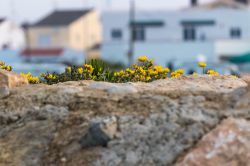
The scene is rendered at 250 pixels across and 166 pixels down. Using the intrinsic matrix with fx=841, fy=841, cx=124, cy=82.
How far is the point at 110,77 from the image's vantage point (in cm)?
903

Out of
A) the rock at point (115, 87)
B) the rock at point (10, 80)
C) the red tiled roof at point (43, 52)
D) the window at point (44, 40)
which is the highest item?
the rock at point (10, 80)

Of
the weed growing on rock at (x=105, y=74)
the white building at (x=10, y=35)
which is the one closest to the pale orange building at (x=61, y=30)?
the white building at (x=10, y=35)

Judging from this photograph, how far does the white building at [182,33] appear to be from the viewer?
2431 inches

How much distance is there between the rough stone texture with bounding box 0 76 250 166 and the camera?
6.12 m

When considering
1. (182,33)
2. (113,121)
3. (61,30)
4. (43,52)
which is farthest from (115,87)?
(61,30)

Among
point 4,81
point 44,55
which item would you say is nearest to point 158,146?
point 4,81

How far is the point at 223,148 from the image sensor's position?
596 cm

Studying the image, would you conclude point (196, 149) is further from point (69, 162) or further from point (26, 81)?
point (26, 81)

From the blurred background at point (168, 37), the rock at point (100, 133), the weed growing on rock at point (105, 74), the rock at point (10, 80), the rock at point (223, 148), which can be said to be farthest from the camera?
the blurred background at point (168, 37)

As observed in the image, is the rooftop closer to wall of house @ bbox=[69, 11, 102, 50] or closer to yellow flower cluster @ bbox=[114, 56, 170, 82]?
wall of house @ bbox=[69, 11, 102, 50]

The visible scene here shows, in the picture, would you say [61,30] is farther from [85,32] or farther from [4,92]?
[4,92]

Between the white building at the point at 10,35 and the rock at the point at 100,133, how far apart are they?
8119cm

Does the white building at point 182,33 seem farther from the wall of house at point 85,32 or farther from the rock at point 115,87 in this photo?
the rock at point 115,87

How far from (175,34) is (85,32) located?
24.2m
